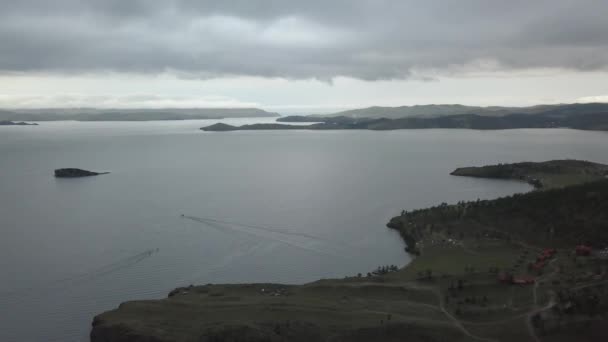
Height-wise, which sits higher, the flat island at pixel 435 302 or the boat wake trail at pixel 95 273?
the flat island at pixel 435 302

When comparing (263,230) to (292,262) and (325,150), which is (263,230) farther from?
(325,150)

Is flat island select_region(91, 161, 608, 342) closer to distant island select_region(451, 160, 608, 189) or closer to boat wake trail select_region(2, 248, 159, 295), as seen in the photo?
boat wake trail select_region(2, 248, 159, 295)

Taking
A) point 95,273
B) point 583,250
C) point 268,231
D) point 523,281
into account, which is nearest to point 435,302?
point 523,281

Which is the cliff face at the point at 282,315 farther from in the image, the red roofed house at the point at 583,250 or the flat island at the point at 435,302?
the red roofed house at the point at 583,250

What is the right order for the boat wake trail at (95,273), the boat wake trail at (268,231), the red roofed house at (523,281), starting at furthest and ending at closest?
the boat wake trail at (268,231) → the boat wake trail at (95,273) → the red roofed house at (523,281)

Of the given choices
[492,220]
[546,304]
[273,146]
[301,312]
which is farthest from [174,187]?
[273,146]

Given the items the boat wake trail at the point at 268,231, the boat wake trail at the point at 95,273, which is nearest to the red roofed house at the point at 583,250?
the boat wake trail at the point at 268,231

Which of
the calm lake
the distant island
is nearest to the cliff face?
the calm lake
